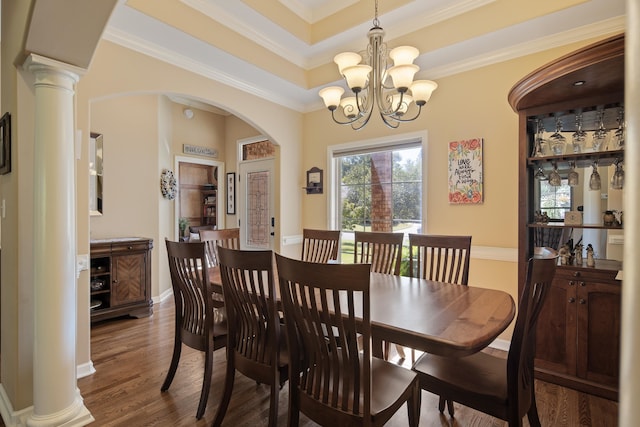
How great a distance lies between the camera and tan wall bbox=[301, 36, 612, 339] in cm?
289

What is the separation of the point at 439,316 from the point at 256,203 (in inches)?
166

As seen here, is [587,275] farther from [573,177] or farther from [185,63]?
[185,63]

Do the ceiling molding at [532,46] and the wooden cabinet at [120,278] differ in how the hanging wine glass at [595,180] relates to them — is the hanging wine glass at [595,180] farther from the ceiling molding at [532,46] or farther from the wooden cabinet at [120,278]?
the wooden cabinet at [120,278]

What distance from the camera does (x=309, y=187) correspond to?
4.45 metres

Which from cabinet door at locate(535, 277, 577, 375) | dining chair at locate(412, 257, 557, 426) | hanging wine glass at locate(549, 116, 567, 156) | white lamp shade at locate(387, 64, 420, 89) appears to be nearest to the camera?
dining chair at locate(412, 257, 557, 426)

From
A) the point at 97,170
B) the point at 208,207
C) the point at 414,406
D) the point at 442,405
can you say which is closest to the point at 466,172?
the point at 442,405

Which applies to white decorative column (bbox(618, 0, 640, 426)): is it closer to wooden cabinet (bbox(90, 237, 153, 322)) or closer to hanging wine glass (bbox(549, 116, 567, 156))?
hanging wine glass (bbox(549, 116, 567, 156))

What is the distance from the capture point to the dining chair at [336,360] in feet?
4.01

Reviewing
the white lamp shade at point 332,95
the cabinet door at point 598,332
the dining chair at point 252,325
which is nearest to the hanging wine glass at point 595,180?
the cabinet door at point 598,332

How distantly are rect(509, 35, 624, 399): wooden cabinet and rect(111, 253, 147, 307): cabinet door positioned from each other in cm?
393

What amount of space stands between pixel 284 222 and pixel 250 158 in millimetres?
1882

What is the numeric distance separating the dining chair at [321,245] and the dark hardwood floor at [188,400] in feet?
3.89

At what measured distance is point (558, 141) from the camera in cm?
241

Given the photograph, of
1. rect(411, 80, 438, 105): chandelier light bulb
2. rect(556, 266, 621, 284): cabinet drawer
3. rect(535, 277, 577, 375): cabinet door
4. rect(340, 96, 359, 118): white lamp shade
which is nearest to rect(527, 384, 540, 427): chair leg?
rect(535, 277, 577, 375): cabinet door
